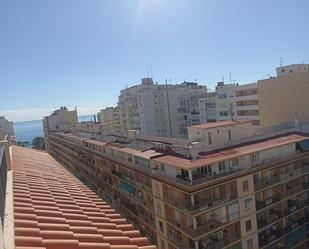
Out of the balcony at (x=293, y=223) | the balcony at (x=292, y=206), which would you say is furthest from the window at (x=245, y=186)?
the balcony at (x=293, y=223)

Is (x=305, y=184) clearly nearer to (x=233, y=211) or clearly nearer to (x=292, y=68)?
(x=233, y=211)

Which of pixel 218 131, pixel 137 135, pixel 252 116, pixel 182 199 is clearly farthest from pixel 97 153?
pixel 252 116

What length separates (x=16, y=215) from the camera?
8039 millimetres

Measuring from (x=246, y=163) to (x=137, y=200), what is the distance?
13.2m

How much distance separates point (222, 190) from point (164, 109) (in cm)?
6551

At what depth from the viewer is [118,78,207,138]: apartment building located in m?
91.0

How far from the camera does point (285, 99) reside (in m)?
45.9

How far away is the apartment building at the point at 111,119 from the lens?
385 feet

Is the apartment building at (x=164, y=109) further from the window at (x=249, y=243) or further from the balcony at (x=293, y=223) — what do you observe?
the window at (x=249, y=243)

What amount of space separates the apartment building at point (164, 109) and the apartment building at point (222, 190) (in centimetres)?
4975

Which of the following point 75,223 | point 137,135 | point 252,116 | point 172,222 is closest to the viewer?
point 75,223

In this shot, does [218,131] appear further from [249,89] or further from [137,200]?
[249,89]

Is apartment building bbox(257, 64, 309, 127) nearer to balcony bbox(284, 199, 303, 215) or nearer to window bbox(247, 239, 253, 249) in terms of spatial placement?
balcony bbox(284, 199, 303, 215)

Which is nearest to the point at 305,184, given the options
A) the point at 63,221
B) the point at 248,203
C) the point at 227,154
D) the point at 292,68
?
the point at 248,203
